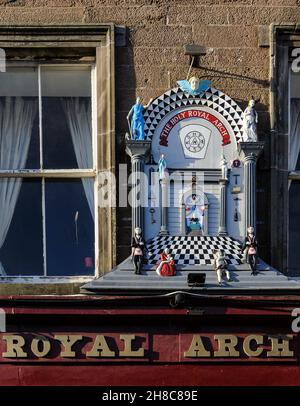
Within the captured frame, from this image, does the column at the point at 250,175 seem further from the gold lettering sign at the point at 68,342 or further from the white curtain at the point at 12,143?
the white curtain at the point at 12,143

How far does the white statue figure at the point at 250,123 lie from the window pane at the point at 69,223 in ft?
5.17

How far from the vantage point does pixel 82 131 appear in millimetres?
7477

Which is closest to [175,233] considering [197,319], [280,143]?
[197,319]

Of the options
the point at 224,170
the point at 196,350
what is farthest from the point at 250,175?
the point at 196,350

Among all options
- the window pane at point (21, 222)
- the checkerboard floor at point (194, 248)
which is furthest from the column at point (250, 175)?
the window pane at point (21, 222)

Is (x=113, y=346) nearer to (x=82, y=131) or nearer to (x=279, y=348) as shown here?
(x=279, y=348)

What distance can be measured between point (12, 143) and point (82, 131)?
0.70 meters

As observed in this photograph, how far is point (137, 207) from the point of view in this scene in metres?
6.95

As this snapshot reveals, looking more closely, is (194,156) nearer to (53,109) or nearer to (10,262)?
(53,109)

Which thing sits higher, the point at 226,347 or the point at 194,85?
the point at 194,85

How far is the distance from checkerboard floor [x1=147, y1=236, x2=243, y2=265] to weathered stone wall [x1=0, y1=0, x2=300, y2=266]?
75 centimetres

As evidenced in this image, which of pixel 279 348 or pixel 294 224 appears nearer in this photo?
pixel 279 348

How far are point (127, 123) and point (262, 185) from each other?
4.65ft

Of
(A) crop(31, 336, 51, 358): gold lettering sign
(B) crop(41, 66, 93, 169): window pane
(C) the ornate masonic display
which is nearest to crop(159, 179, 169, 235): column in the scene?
(C) the ornate masonic display
